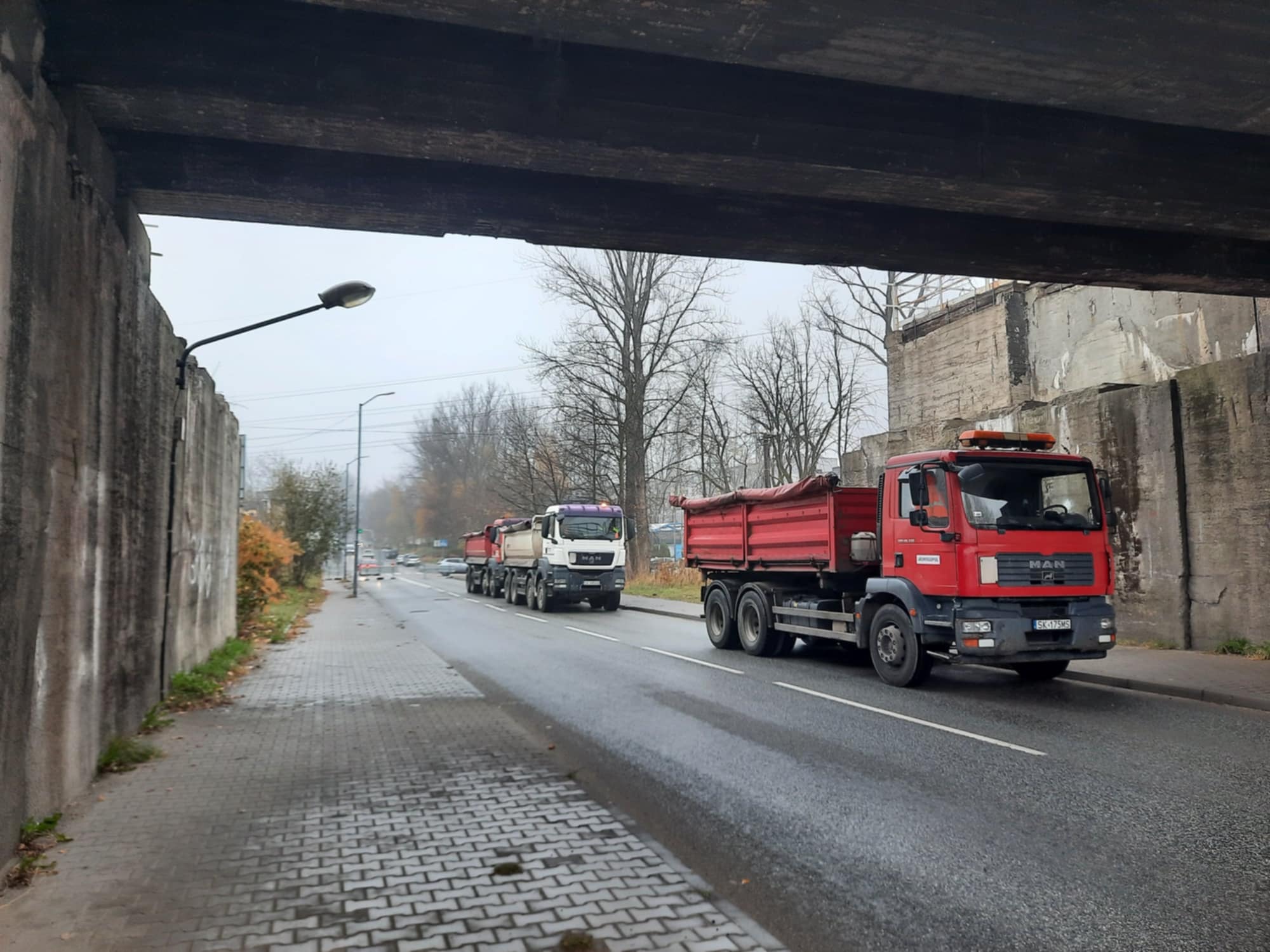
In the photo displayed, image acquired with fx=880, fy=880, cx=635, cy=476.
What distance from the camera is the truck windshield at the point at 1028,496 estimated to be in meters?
9.94

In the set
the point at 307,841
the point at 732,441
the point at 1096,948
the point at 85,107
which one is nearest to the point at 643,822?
the point at 307,841

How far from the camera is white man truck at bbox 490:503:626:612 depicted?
81.9 feet

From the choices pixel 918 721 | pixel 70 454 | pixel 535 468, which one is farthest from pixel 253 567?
pixel 535 468

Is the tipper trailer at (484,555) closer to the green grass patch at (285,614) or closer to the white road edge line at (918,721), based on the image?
the green grass patch at (285,614)

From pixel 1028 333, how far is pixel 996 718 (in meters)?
16.7

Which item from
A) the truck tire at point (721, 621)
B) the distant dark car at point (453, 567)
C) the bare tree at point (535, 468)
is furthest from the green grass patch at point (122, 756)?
the distant dark car at point (453, 567)

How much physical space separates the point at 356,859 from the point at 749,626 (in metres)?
9.97

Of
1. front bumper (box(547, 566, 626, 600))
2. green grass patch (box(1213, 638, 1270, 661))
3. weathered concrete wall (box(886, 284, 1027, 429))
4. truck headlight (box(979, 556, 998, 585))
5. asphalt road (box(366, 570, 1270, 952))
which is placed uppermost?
weathered concrete wall (box(886, 284, 1027, 429))

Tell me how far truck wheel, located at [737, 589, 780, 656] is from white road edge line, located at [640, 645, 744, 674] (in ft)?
3.08

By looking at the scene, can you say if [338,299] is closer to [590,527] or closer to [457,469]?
[590,527]

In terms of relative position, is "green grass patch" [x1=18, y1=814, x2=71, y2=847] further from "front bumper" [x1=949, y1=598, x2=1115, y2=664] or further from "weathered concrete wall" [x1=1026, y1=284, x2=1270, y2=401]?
"weathered concrete wall" [x1=1026, y1=284, x2=1270, y2=401]

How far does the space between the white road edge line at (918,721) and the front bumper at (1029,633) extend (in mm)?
1269

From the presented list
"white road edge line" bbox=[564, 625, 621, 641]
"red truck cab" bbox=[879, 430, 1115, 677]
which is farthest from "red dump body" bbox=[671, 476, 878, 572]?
"white road edge line" bbox=[564, 625, 621, 641]

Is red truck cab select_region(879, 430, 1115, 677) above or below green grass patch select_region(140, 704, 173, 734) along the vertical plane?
above
